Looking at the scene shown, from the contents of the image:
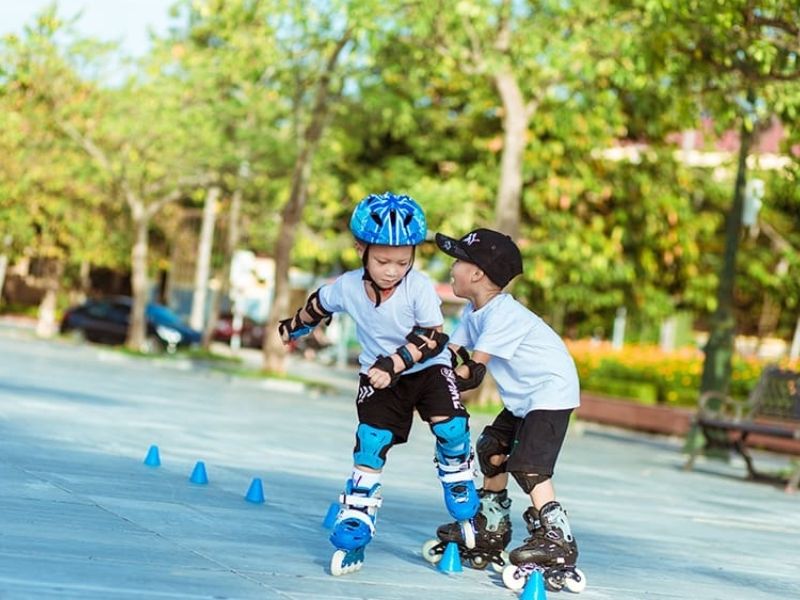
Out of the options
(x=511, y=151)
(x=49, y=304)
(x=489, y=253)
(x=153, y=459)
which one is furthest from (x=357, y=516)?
(x=49, y=304)

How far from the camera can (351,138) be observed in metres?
38.8

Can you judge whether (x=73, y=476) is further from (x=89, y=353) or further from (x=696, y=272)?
(x=696, y=272)

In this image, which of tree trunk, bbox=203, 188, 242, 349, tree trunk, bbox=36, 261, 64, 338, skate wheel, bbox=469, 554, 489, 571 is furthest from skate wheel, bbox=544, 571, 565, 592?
tree trunk, bbox=36, 261, 64, 338

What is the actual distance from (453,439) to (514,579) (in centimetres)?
67

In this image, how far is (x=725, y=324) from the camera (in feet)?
73.3

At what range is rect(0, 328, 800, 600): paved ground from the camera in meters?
6.61

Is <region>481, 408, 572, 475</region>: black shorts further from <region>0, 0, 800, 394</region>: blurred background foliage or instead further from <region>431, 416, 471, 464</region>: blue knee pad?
<region>0, 0, 800, 394</region>: blurred background foliage

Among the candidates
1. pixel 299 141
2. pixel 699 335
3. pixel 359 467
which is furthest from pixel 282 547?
pixel 699 335

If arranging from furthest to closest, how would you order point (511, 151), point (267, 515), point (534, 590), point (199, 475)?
point (511, 151), point (199, 475), point (267, 515), point (534, 590)

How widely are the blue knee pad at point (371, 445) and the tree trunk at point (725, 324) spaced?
15.5 m

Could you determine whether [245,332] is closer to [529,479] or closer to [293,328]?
[293,328]

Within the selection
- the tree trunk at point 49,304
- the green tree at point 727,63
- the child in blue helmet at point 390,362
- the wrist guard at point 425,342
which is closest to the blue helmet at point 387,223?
the child in blue helmet at point 390,362

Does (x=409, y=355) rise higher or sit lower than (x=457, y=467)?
higher

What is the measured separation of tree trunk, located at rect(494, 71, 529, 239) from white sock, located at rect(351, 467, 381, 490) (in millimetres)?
20934
